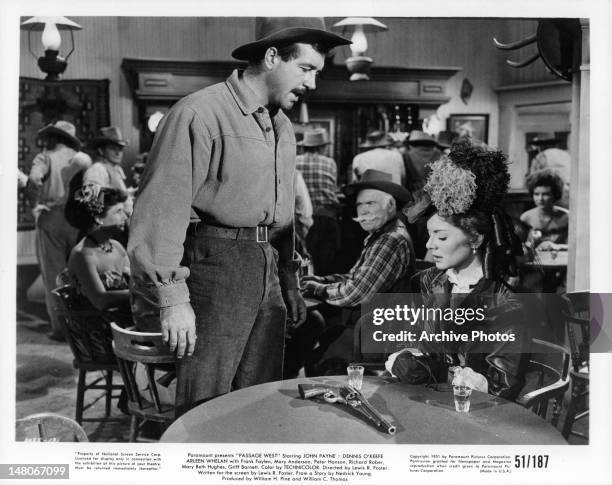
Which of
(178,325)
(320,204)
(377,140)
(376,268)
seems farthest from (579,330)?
(377,140)

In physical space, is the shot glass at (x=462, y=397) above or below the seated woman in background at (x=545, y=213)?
below

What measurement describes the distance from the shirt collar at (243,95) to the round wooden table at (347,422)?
67cm

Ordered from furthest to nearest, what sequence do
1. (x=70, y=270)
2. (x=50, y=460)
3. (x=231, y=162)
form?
(x=70, y=270) < (x=50, y=460) < (x=231, y=162)

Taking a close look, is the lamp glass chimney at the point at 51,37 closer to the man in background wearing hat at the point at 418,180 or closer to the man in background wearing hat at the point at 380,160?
the man in background wearing hat at the point at 418,180

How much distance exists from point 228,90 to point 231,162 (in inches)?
7.1

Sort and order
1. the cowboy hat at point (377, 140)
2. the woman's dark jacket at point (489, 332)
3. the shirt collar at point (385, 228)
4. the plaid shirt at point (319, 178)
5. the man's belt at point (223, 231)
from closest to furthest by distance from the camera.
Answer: the man's belt at point (223, 231)
the woman's dark jacket at point (489, 332)
the shirt collar at point (385, 228)
the plaid shirt at point (319, 178)
the cowboy hat at point (377, 140)

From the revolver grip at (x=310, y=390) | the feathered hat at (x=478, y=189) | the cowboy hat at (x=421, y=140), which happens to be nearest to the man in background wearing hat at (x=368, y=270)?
the feathered hat at (x=478, y=189)

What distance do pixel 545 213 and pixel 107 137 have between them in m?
1.76

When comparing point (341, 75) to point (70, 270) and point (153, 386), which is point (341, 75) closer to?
point (70, 270)

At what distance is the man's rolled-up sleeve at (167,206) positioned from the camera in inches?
56.2

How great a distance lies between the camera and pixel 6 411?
168 centimetres

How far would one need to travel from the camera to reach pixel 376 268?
199cm

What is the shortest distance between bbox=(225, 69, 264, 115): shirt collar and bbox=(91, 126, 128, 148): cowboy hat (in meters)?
1.03
